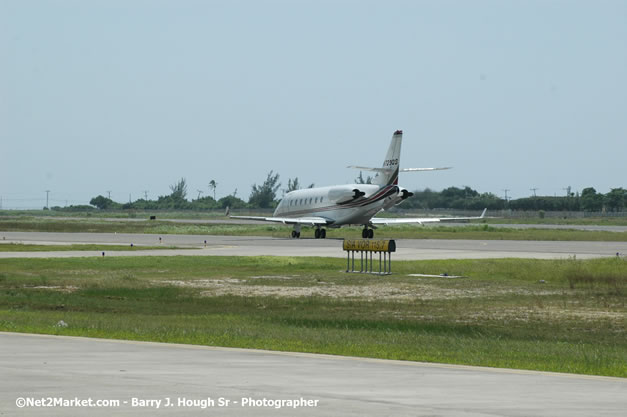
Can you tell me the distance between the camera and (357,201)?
79250 mm

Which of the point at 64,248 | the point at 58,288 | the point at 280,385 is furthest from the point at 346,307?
the point at 64,248

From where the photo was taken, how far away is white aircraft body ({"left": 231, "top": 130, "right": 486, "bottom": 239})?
256 ft

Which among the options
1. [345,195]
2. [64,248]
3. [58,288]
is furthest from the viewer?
[345,195]

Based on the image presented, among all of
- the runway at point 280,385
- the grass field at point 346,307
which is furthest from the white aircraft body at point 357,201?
the runway at point 280,385

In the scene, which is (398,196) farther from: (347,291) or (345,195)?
(347,291)

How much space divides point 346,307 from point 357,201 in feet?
163

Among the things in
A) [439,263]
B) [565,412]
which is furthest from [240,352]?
[439,263]

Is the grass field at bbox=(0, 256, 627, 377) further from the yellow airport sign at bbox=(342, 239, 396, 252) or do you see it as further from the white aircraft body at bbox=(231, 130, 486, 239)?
the white aircraft body at bbox=(231, 130, 486, 239)

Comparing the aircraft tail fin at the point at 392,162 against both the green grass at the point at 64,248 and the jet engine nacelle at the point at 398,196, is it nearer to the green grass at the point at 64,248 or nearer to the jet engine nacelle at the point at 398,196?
the jet engine nacelle at the point at 398,196

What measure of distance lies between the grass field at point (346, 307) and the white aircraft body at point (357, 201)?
2910cm

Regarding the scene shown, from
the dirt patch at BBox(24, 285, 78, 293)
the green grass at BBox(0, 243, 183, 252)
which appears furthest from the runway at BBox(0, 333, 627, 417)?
the green grass at BBox(0, 243, 183, 252)

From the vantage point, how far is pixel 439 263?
47125mm

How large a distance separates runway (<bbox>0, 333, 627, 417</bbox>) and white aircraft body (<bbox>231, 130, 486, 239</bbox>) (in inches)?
2384

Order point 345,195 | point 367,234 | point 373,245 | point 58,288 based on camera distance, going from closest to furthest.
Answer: point 58,288
point 373,245
point 345,195
point 367,234
